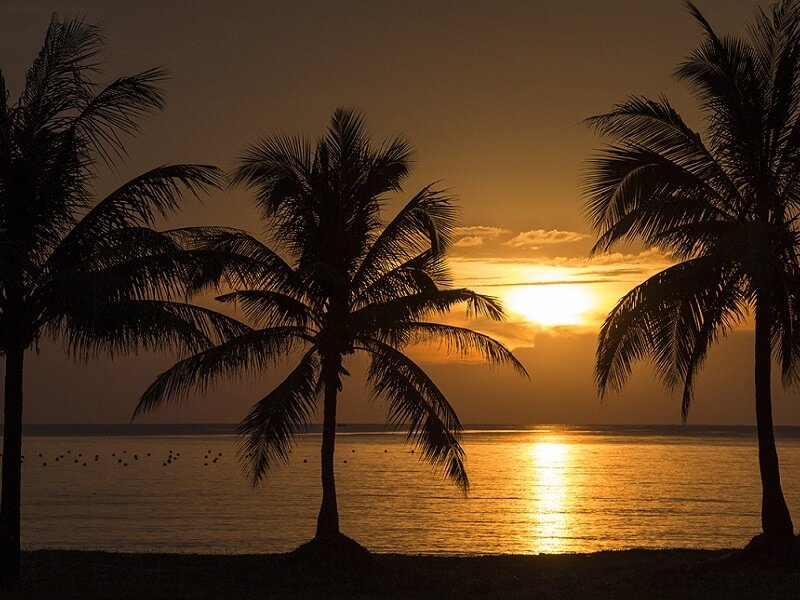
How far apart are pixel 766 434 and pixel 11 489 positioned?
13.8 m

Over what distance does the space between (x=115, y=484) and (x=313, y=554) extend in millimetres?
53392

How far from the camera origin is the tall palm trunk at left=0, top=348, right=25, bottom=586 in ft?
53.6

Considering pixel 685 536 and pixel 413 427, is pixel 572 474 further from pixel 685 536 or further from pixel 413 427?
pixel 413 427

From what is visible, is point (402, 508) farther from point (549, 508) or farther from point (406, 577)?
point (406, 577)

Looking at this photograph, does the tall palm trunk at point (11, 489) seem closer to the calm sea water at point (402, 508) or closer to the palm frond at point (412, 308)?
the palm frond at point (412, 308)

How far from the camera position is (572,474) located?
287ft

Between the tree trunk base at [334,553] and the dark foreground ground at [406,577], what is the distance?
0.41ft

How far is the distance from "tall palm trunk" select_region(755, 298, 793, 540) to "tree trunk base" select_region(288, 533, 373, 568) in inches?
315

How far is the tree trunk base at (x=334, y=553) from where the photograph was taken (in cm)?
2025

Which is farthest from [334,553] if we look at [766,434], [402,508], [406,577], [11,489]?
[402,508]

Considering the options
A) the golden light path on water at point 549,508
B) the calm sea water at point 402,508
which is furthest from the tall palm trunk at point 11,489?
the golden light path on water at point 549,508

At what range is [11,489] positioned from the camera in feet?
53.7

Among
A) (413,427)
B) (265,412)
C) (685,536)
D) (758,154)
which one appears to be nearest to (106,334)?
(265,412)

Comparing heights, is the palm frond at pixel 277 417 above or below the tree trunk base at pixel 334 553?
above
